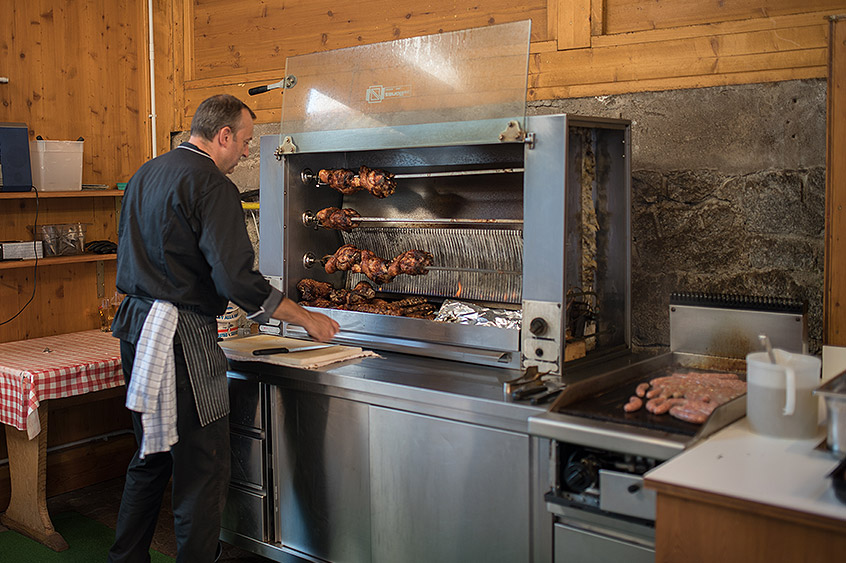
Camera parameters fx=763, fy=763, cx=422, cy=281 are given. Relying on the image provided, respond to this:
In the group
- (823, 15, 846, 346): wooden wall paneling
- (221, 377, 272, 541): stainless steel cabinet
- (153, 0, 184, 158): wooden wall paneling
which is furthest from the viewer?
(153, 0, 184, 158): wooden wall paneling

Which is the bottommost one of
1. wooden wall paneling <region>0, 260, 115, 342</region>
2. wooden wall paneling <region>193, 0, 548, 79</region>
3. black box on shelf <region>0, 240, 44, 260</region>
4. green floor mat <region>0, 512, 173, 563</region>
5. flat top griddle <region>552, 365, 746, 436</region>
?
green floor mat <region>0, 512, 173, 563</region>

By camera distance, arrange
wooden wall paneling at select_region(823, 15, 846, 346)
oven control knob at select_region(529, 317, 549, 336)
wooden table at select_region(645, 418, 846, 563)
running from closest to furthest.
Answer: wooden table at select_region(645, 418, 846, 563) < wooden wall paneling at select_region(823, 15, 846, 346) < oven control knob at select_region(529, 317, 549, 336)

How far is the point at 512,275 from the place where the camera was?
3178mm

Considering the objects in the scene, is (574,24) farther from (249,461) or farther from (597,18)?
(249,461)

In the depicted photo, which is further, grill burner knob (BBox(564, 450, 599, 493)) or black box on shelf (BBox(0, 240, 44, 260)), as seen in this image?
black box on shelf (BBox(0, 240, 44, 260))

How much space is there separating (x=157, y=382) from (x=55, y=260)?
184 centimetres

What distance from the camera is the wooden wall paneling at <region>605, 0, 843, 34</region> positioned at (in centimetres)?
274

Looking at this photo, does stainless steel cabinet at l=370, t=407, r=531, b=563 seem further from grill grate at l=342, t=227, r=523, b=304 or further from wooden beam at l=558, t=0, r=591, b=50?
wooden beam at l=558, t=0, r=591, b=50

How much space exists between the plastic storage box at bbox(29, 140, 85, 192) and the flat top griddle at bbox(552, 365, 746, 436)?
3187 millimetres

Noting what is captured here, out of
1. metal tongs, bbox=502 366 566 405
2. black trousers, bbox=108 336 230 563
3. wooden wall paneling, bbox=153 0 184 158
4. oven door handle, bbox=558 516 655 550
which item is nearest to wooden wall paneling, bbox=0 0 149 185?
wooden wall paneling, bbox=153 0 184 158

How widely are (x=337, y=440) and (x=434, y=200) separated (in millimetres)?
1143

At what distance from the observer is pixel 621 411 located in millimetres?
2184

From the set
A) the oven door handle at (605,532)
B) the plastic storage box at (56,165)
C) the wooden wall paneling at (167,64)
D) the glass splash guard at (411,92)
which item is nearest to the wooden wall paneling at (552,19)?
the glass splash guard at (411,92)

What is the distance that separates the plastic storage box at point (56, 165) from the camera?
4.05 m
